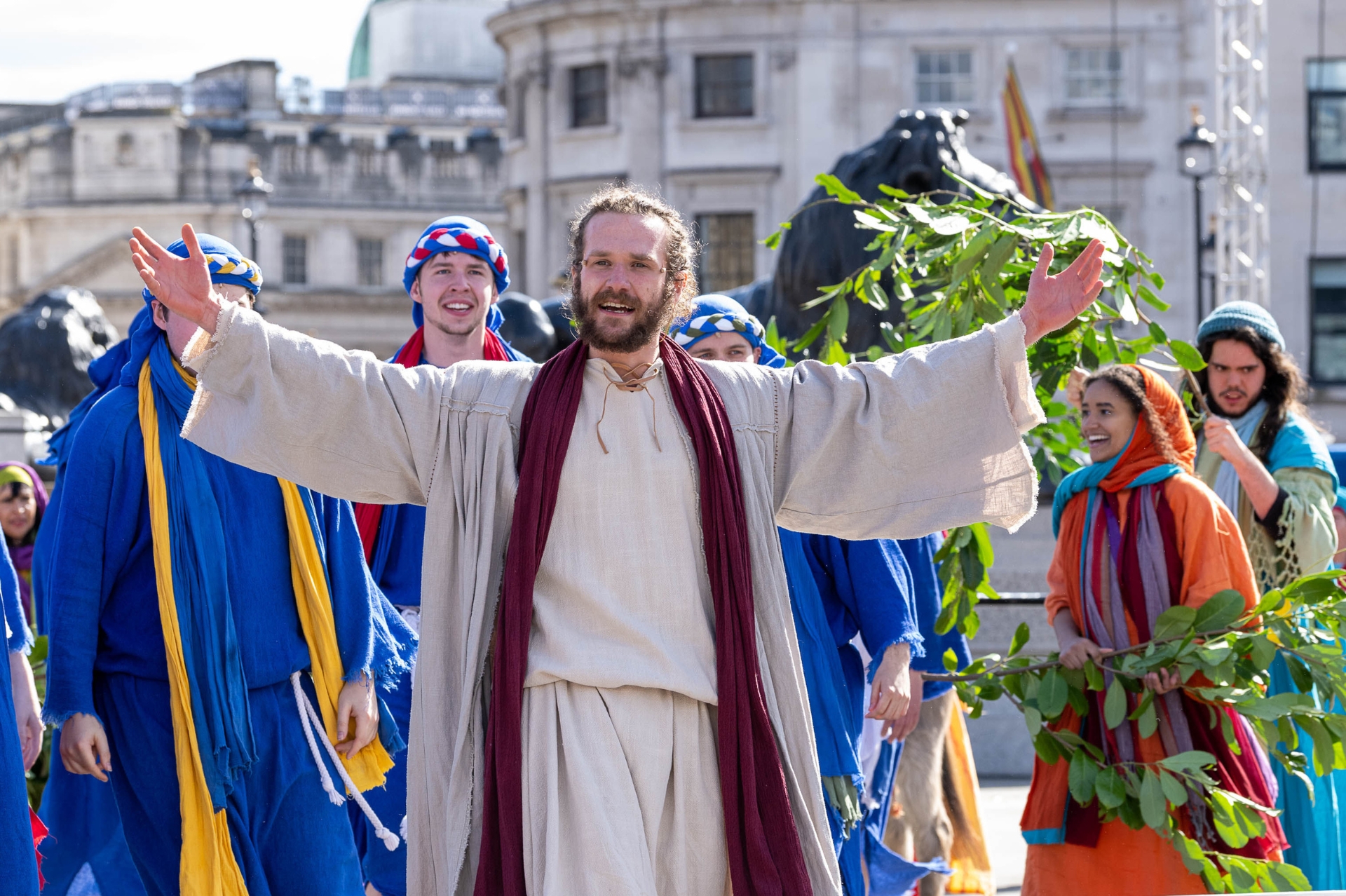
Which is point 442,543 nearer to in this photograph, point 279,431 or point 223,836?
point 279,431

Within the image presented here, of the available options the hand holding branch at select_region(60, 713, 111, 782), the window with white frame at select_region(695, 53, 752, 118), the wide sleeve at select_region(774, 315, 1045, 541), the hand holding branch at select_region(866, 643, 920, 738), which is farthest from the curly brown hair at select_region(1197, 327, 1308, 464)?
the window with white frame at select_region(695, 53, 752, 118)

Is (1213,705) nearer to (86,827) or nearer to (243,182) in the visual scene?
(86,827)

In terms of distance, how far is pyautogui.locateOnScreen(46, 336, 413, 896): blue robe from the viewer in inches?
187

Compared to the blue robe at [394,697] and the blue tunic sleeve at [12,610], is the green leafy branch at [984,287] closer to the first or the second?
the blue robe at [394,697]

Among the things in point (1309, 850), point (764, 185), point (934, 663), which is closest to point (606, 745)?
point (934, 663)

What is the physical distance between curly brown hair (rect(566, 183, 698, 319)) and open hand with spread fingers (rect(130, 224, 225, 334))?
761 mm

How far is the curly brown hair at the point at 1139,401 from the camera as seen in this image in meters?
5.61

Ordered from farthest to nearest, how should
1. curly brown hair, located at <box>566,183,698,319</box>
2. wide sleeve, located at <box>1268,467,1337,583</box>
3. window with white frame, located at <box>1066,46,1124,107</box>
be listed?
window with white frame, located at <box>1066,46,1124,107</box>, wide sleeve, located at <box>1268,467,1337,583</box>, curly brown hair, located at <box>566,183,698,319</box>

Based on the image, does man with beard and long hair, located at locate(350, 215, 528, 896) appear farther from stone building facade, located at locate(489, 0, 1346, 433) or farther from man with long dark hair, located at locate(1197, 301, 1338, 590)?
stone building facade, located at locate(489, 0, 1346, 433)

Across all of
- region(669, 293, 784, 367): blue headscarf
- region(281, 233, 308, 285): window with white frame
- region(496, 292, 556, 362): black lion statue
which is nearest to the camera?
region(669, 293, 784, 367): blue headscarf

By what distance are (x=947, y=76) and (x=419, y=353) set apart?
3473 cm

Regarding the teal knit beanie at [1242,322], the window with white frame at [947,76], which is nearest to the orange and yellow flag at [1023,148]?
the window with white frame at [947,76]

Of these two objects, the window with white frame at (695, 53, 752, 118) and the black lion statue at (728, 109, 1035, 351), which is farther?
the window with white frame at (695, 53, 752, 118)

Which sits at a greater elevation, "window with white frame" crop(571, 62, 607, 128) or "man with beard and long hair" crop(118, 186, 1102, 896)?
"window with white frame" crop(571, 62, 607, 128)
